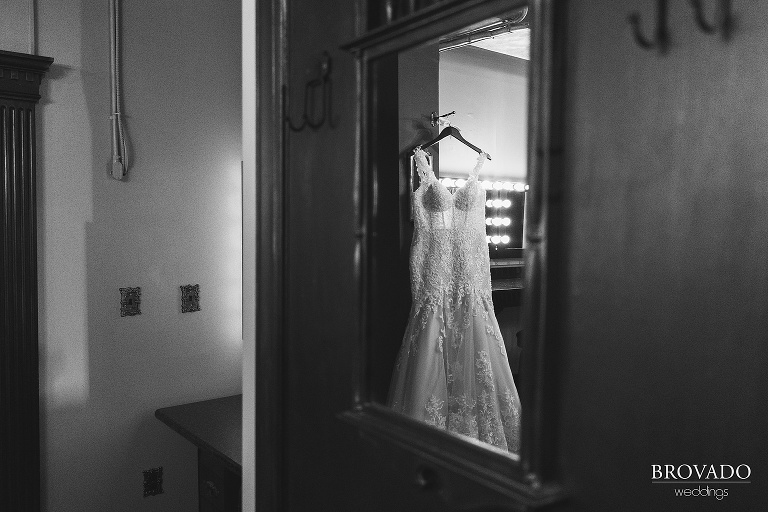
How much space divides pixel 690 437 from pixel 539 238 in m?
0.23

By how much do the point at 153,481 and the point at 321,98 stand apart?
234 cm

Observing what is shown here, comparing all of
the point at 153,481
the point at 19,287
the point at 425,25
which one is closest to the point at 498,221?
the point at 153,481

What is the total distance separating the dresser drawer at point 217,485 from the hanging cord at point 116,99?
3.85 ft

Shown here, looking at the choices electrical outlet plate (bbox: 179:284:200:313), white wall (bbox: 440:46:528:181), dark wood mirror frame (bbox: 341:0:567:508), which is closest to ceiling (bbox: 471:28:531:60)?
white wall (bbox: 440:46:528:181)

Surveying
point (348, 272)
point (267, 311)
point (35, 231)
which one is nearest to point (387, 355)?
point (348, 272)

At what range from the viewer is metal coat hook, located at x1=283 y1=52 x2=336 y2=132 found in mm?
962

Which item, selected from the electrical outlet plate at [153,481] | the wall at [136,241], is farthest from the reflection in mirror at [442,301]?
the electrical outlet plate at [153,481]

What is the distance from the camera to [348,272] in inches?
37.3

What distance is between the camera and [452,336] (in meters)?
1.75

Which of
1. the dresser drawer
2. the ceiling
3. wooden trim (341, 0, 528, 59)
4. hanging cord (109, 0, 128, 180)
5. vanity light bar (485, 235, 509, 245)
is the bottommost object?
the dresser drawer

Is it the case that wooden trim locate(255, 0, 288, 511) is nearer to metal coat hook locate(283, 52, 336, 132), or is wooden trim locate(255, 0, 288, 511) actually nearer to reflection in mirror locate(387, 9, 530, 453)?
metal coat hook locate(283, 52, 336, 132)

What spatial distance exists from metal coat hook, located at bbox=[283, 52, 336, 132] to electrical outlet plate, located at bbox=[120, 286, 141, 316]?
1.92m

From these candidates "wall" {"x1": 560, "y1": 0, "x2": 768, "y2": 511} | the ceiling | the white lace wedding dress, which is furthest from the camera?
the ceiling

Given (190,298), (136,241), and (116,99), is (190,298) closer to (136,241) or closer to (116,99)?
(136,241)
